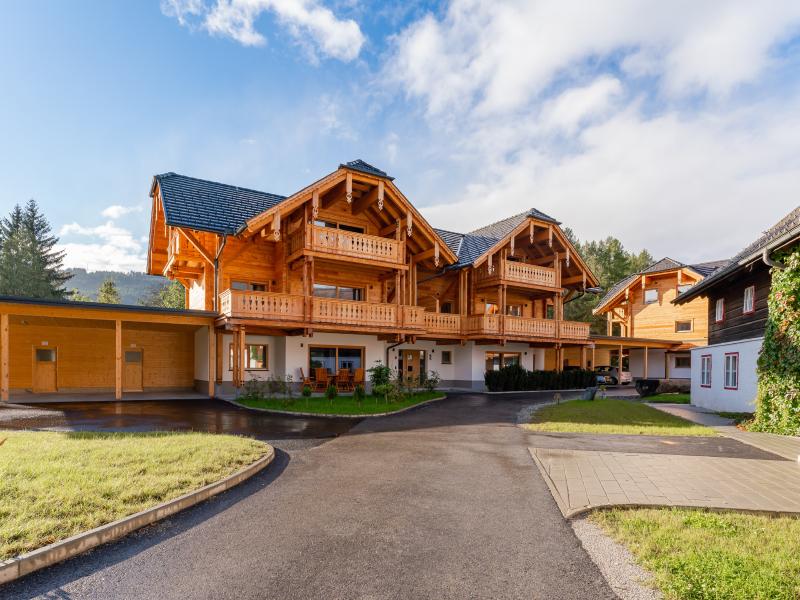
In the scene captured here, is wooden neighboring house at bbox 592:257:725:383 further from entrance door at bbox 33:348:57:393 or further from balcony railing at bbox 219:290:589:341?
entrance door at bbox 33:348:57:393

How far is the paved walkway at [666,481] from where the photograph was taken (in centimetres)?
629

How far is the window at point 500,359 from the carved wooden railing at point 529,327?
2319 mm

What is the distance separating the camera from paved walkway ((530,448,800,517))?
629 cm

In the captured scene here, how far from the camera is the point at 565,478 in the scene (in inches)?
299

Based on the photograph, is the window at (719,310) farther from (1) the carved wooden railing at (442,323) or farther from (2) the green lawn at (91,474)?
(2) the green lawn at (91,474)

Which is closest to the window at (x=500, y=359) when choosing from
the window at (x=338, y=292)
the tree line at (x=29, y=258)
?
the window at (x=338, y=292)

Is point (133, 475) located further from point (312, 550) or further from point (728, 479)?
point (728, 479)

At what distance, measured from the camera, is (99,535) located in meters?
5.02

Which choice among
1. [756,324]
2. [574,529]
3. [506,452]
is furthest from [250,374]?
[756,324]

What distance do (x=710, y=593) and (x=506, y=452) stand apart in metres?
5.96

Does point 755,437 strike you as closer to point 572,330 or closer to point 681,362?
point 572,330

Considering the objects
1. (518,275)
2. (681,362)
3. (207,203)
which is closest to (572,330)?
(518,275)

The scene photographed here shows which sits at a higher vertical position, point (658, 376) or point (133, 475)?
point (133, 475)

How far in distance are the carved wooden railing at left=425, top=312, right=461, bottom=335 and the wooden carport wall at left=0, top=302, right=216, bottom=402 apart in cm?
1051
